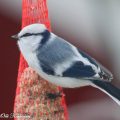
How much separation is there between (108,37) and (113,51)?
0.17 m

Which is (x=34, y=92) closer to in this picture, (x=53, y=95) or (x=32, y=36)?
(x=53, y=95)

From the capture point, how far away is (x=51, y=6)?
16.4 feet

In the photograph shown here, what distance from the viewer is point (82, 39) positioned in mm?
4836

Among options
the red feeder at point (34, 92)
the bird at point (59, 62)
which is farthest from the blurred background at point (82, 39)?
the bird at point (59, 62)

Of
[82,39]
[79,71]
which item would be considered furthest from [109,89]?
[82,39]

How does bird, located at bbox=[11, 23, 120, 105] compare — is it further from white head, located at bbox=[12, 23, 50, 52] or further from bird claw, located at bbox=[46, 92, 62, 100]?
bird claw, located at bbox=[46, 92, 62, 100]

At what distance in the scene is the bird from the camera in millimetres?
2500

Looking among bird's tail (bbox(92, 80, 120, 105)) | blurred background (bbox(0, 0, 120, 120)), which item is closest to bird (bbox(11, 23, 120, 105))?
bird's tail (bbox(92, 80, 120, 105))

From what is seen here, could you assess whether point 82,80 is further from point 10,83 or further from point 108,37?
point 108,37

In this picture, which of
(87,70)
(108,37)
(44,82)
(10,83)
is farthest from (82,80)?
(108,37)

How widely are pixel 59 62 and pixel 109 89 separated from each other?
0.67 feet

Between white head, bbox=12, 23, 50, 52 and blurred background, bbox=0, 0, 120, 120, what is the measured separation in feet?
6.05

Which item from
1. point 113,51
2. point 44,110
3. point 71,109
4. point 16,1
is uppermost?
point 16,1

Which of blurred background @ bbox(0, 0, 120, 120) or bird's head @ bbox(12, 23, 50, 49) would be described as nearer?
bird's head @ bbox(12, 23, 50, 49)
